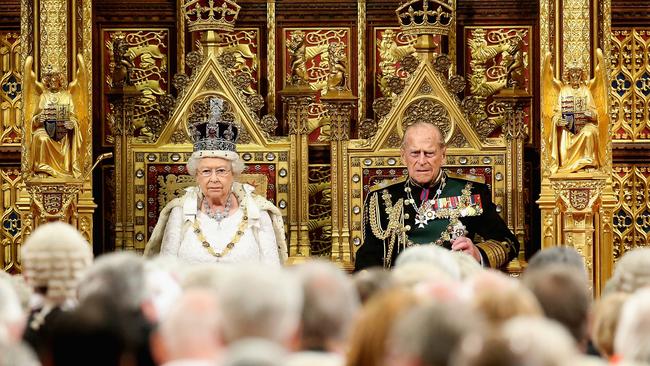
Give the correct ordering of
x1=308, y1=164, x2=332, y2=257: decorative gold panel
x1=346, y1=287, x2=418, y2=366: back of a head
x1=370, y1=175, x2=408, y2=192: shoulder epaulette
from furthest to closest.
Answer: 1. x1=308, y1=164, x2=332, y2=257: decorative gold panel
2. x1=370, y1=175, x2=408, y2=192: shoulder epaulette
3. x1=346, y1=287, x2=418, y2=366: back of a head

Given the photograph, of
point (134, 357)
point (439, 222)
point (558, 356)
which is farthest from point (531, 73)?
point (558, 356)

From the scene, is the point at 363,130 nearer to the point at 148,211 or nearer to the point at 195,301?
the point at 148,211

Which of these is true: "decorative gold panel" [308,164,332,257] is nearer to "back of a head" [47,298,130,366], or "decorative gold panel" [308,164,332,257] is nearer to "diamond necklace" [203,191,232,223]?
"diamond necklace" [203,191,232,223]

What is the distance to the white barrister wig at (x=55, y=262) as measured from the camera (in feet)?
22.9

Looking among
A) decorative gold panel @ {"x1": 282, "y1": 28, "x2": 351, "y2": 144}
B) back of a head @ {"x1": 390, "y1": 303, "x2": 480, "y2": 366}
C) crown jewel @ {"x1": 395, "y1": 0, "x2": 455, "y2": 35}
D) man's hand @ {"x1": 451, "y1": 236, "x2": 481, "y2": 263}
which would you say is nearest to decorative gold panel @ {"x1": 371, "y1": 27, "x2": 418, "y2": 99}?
decorative gold panel @ {"x1": 282, "y1": 28, "x2": 351, "y2": 144}

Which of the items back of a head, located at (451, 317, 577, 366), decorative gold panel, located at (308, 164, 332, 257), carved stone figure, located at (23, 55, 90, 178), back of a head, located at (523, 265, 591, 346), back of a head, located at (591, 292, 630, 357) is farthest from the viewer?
decorative gold panel, located at (308, 164, 332, 257)

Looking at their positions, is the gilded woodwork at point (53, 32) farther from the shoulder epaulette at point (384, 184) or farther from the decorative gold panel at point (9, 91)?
the shoulder epaulette at point (384, 184)

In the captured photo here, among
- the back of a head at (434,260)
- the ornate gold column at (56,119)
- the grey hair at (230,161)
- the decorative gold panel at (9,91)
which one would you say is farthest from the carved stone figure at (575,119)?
the decorative gold panel at (9,91)

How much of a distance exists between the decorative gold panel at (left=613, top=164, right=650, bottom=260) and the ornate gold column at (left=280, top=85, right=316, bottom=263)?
2.22 metres

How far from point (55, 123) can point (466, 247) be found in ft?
8.95

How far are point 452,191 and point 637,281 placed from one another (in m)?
3.76

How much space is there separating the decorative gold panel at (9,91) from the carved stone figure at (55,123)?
103cm

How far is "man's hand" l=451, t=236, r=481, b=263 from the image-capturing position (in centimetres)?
1045

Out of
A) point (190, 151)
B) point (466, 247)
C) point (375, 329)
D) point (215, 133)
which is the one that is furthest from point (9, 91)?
point (375, 329)
